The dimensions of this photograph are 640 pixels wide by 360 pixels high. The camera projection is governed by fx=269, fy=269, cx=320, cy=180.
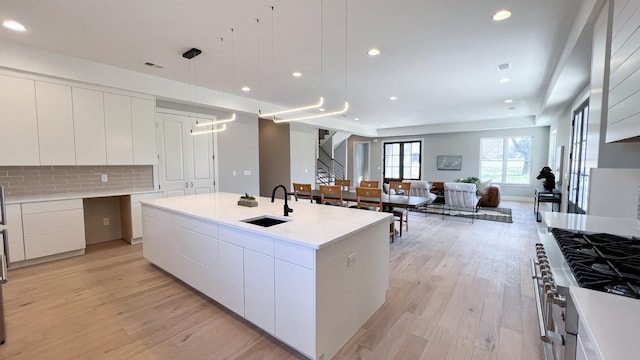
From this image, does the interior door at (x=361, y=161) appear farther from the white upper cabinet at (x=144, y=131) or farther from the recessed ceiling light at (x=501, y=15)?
the recessed ceiling light at (x=501, y=15)

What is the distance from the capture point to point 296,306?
1.80 metres

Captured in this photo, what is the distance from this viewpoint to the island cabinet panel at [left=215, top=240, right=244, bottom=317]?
2.18 meters

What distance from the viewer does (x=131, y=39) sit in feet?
10.4

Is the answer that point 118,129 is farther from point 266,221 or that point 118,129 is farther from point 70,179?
point 266,221

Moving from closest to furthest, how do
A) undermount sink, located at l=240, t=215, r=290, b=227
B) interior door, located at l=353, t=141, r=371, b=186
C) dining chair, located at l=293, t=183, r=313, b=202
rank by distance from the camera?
undermount sink, located at l=240, t=215, r=290, b=227, dining chair, located at l=293, t=183, r=313, b=202, interior door, located at l=353, t=141, r=371, b=186

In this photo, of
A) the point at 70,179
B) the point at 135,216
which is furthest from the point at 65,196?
the point at 135,216

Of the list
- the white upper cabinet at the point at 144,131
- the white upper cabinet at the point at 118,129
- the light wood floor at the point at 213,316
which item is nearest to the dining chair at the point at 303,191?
the light wood floor at the point at 213,316

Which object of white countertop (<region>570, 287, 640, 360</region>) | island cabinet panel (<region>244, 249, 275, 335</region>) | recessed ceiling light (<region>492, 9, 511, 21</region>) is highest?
recessed ceiling light (<region>492, 9, 511, 21</region>)

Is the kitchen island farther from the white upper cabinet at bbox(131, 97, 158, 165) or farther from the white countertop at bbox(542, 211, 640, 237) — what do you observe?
the white upper cabinet at bbox(131, 97, 158, 165)

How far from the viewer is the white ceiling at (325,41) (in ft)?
8.33

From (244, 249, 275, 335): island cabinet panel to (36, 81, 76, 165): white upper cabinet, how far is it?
3.48m

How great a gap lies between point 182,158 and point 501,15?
520cm

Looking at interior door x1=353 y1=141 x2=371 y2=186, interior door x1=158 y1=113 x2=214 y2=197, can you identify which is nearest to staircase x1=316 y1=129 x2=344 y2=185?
interior door x1=353 y1=141 x2=371 y2=186

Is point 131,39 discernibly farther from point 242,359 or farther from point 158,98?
point 242,359
